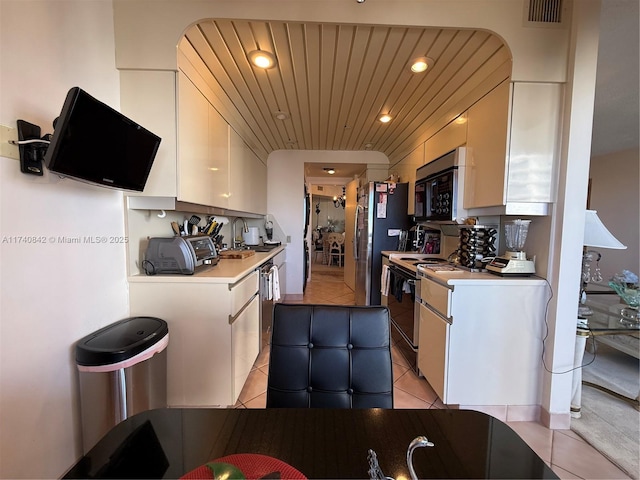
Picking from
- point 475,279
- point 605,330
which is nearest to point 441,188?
point 475,279

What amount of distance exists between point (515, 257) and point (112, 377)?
7.94 feet

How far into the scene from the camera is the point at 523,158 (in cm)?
175

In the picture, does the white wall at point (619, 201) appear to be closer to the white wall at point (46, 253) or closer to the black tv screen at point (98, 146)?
the black tv screen at point (98, 146)

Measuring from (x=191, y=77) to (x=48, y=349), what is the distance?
171 cm

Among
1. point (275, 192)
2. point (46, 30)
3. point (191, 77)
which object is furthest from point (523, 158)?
point (275, 192)

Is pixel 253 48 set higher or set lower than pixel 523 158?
higher

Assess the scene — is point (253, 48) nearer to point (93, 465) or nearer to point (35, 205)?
point (35, 205)

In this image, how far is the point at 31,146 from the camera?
1106mm

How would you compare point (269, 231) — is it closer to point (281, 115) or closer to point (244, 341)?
point (281, 115)

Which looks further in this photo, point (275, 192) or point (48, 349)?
point (275, 192)

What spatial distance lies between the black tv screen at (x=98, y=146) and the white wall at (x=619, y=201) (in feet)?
20.1

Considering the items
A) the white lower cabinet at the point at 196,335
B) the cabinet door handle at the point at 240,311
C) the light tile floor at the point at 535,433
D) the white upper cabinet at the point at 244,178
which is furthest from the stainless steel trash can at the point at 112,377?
the white upper cabinet at the point at 244,178

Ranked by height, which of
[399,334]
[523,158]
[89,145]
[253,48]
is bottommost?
[399,334]

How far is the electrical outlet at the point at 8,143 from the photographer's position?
3.37 feet
